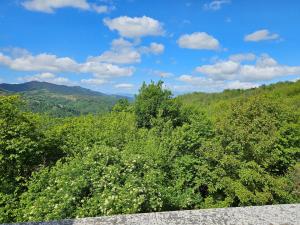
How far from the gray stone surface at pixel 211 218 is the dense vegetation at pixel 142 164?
5529mm

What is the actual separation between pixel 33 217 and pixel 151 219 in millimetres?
8375

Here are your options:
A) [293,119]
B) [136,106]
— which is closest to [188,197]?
[136,106]

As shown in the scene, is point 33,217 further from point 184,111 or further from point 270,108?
point 270,108

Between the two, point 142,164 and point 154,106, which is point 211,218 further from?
point 154,106

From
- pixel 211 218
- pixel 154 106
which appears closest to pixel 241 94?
pixel 154 106

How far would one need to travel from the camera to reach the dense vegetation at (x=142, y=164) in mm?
11367

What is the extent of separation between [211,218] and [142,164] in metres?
9.33

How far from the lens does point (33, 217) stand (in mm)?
11281

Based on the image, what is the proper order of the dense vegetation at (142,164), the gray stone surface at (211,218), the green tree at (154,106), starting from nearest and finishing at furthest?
the gray stone surface at (211,218)
the dense vegetation at (142,164)
the green tree at (154,106)

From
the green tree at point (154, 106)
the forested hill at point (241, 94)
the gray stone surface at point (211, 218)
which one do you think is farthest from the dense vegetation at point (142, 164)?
the forested hill at point (241, 94)

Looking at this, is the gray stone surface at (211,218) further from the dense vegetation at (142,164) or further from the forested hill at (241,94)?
the forested hill at (241,94)

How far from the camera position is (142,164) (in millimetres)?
14023

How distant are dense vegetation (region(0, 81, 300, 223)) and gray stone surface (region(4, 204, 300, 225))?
553 centimetres

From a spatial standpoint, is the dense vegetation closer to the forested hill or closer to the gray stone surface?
the gray stone surface
